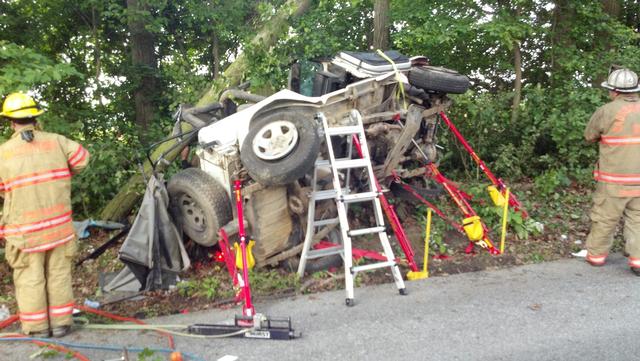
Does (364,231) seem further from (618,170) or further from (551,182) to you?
(551,182)

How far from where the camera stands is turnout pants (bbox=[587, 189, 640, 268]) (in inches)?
180

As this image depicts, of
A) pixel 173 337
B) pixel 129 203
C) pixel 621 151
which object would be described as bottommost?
pixel 173 337

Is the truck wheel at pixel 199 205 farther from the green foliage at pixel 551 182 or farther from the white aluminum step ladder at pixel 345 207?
the green foliage at pixel 551 182

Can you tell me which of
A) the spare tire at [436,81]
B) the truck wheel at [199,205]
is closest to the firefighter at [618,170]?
the spare tire at [436,81]

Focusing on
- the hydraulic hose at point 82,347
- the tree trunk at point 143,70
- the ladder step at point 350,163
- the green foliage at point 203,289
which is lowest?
the hydraulic hose at point 82,347

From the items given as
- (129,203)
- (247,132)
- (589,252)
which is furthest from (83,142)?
(589,252)

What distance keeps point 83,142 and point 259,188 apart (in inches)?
137

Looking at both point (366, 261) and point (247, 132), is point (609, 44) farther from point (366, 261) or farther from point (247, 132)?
point (247, 132)

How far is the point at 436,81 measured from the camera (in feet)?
18.6

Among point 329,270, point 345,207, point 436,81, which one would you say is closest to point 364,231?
point 345,207

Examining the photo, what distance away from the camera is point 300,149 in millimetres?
4328

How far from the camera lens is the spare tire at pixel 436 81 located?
222 inches

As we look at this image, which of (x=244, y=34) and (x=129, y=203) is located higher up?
(x=244, y=34)

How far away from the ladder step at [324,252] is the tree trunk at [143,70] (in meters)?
5.21
